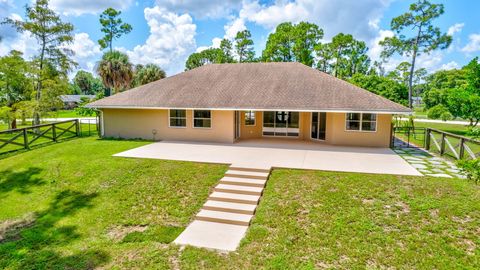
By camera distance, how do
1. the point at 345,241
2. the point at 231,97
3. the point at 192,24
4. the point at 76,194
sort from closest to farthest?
the point at 345,241, the point at 76,194, the point at 231,97, the point at 192,24

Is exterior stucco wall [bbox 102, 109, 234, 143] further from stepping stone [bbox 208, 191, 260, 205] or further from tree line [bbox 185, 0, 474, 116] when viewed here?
tree line [bbox 185, 0, 474, 116]

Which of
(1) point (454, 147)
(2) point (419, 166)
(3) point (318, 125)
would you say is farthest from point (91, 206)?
(1) point (454, 147)

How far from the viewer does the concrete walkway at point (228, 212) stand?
6344mm

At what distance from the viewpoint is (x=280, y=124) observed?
16.8 meters

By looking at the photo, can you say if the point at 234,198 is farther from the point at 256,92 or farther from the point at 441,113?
the point at 441,113

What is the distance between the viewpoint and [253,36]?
41500 mm

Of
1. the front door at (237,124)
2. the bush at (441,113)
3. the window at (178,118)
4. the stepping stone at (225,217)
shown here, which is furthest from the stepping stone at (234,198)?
the bush at (441,113)

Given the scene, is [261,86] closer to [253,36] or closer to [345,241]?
[345,241]

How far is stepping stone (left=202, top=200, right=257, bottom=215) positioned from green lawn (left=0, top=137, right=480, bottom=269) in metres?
0.26

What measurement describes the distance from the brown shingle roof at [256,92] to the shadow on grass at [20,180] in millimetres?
5700

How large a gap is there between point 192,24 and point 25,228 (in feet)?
78.5

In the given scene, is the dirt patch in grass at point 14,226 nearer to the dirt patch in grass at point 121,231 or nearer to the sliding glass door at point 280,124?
the dirt patch in grass at point 121,231

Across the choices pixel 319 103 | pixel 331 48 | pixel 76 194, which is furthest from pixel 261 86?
pixel 331 48

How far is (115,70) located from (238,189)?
85.1 feet
